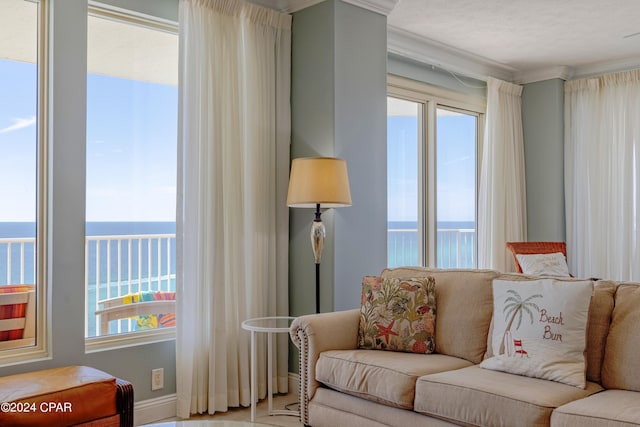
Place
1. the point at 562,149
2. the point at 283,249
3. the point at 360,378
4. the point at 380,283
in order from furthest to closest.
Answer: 1. the point at 562,149
2. the point at 283,249
3. the point at 380,283
4. the point at 360,378

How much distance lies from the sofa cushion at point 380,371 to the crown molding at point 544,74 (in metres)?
4.16

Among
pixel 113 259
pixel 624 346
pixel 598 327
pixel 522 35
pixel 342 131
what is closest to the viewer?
pixel 624 346

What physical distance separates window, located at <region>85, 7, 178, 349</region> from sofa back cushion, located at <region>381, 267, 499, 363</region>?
5.46 feet

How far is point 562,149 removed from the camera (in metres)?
6.27

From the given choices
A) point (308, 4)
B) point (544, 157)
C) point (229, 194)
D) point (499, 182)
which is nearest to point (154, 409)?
point (229, 194)

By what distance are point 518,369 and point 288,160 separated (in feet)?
7.13

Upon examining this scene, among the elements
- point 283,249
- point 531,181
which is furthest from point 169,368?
point 531,181

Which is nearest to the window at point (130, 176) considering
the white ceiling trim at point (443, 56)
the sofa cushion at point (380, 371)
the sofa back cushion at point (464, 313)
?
the sofa cushion at point (380, 371)

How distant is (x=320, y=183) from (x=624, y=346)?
1802 millimetres

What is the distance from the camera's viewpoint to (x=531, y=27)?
494cm

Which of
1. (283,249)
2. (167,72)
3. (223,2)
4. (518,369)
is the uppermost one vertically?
(223,2)

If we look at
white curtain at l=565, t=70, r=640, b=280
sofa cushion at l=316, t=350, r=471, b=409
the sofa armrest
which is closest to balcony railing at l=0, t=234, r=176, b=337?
the sofa armrest

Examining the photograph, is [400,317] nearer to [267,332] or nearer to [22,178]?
[267,332]

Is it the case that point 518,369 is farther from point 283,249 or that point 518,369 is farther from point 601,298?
point 283,249
